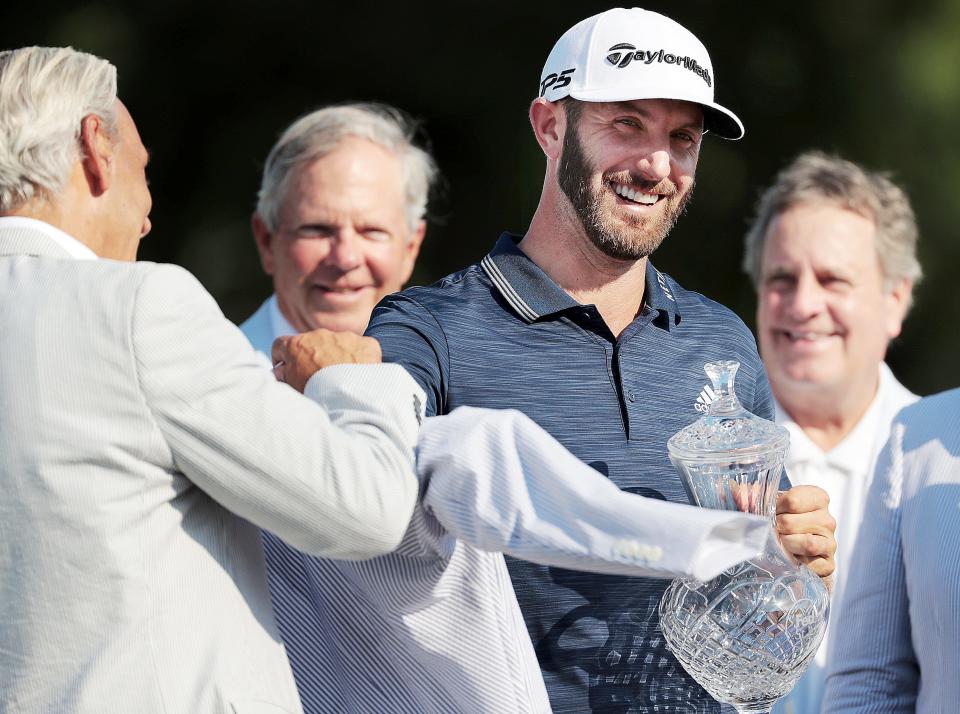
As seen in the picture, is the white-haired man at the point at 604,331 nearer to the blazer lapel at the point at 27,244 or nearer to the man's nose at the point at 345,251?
the blazer lapel at the point at 27,244

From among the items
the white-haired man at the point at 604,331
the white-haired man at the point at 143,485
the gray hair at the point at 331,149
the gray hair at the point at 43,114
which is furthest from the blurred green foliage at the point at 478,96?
the white-haired man at the point at 143,485

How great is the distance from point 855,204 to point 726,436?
210cm

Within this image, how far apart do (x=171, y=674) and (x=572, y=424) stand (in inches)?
32.4

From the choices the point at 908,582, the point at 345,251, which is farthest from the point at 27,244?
the point at 345,251

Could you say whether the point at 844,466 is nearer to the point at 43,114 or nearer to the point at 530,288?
the point at 530,288

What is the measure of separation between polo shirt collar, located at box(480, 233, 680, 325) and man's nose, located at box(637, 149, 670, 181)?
221 mm

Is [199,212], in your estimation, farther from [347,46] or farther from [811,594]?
[811,594]

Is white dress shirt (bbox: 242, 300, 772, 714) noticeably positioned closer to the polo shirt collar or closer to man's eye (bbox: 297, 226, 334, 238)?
the polo shirt collar

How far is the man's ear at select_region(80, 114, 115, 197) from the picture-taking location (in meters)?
2.12

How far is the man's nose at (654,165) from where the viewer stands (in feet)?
8.36

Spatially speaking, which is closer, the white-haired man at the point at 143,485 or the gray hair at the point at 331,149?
the white-haired man at the point at 143,485

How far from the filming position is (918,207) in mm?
6086

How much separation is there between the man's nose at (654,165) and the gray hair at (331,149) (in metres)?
1.80

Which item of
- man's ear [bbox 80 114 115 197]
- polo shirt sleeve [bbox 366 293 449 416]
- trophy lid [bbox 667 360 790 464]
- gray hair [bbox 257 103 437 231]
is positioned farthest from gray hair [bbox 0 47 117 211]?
gray hair [bbox 257 103 437 231]
